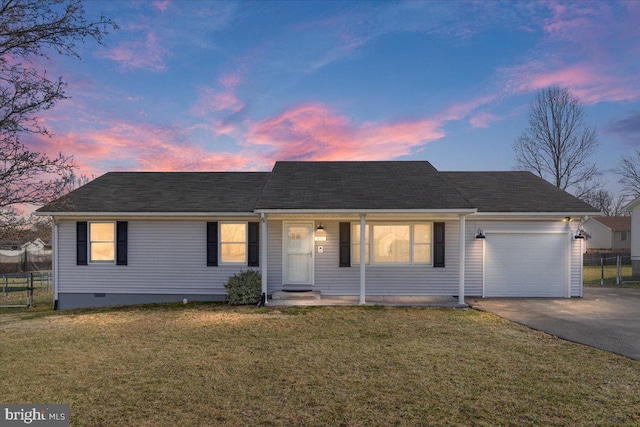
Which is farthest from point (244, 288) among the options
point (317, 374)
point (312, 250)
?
point (317, 374)

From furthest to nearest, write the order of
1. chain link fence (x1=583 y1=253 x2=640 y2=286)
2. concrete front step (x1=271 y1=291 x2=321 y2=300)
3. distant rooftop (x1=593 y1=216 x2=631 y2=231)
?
distant rooftop (x1=593 y1=216 x2=631 y2=231) < chain link fence (x1=583 y1=253 x2=640 y2=286) < concrete front step (x1=271 y1=291 x2=321 y2=300)

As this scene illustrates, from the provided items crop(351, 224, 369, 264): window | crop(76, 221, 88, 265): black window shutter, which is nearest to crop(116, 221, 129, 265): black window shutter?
crop(76, 221, 88, 265): black window shutter

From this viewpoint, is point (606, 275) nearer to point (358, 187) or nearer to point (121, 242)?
point (358, 187)

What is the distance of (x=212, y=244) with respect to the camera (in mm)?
11500

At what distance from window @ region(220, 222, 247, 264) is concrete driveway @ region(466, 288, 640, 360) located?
7.35m

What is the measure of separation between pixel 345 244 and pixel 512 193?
21.2 ft

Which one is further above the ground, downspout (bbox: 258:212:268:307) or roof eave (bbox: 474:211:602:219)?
roof eave (bbox: 474:211:602:219)

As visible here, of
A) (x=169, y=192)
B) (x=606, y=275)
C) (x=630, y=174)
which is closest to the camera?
(x=169, y=192)

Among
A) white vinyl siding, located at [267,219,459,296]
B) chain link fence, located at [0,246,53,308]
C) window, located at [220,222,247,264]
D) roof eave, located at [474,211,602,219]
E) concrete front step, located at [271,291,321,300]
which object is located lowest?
chain link fence, located at [0,246,53,308]

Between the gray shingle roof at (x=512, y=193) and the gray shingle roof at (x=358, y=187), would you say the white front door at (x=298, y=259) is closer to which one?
the gray shingle roof at (x=358, y=187)

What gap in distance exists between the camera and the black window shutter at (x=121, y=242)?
11484 mm

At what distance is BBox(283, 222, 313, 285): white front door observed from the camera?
11.6m

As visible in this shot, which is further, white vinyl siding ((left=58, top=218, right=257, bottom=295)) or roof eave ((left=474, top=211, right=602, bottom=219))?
white vinyl siding ((left=58, top=218, right=257, bottom=295))

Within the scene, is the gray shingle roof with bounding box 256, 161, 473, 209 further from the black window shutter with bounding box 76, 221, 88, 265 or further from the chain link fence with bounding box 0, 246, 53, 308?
the chain link fence with bounding box 0, 246, 53, 308
